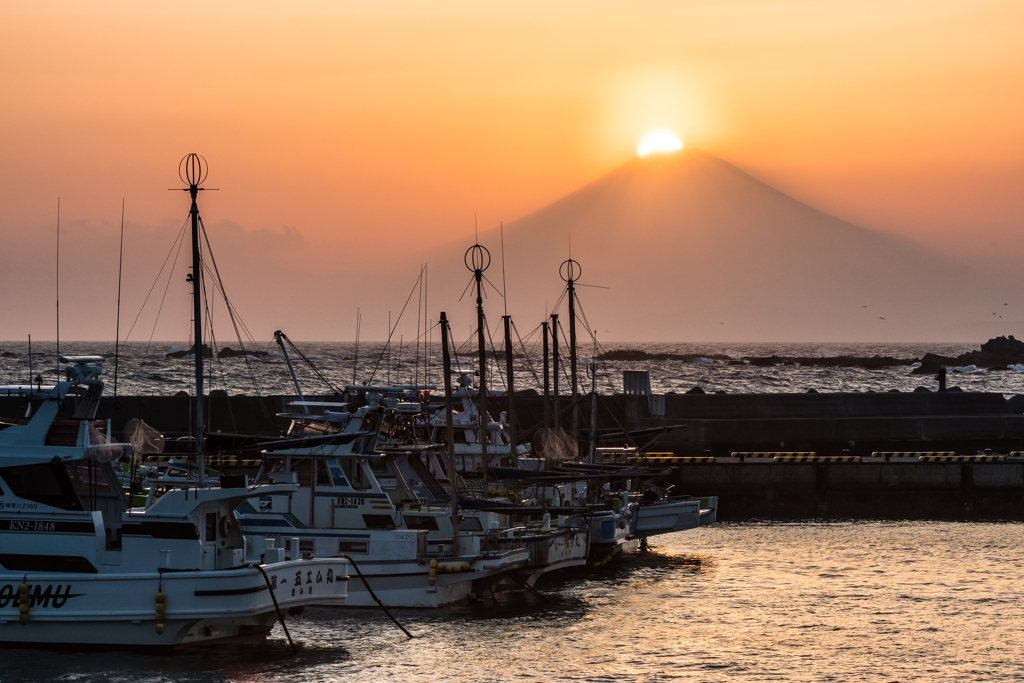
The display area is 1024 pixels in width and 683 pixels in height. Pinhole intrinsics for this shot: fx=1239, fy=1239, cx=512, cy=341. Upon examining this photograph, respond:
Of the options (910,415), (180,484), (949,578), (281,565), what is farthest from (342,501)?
(910,415)

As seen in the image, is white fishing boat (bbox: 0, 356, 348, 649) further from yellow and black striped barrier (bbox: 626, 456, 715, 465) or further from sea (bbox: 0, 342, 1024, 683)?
yellow and black striped barrier (bbox: 626, 456, 715, 465)

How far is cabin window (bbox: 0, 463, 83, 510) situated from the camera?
22344mm

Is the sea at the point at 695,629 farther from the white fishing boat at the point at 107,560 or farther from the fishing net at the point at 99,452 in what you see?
the fishing net at the point at 99,452

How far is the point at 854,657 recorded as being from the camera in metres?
23.9

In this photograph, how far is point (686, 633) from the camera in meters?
25.9

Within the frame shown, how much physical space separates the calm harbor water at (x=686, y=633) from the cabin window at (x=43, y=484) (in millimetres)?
2658

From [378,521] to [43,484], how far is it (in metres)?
7.41

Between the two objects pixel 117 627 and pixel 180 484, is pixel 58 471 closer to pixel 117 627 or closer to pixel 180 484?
pixel 117 627

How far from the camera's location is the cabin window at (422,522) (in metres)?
28.1

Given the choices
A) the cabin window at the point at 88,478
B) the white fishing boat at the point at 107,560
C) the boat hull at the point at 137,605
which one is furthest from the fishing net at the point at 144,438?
the boat hull at the point at 137,605

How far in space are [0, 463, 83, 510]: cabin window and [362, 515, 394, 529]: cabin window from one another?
6666mm

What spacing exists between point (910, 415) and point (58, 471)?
164 ft

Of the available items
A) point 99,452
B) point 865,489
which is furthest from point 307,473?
point 865,489

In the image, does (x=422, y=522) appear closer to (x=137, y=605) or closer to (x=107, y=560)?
(x=107, y=560)
